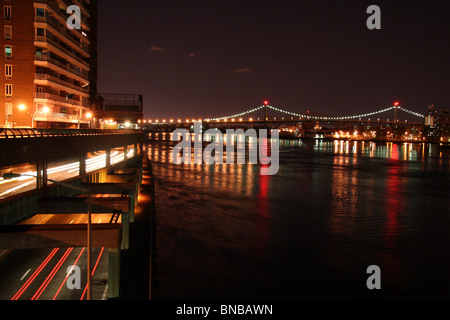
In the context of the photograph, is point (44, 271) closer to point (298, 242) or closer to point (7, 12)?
point (298, 242)

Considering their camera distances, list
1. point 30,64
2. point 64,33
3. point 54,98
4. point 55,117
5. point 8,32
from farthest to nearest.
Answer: point 64,33, point 54,98, point 55,117, point 30,64, point 8,32

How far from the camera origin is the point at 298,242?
19219 mm

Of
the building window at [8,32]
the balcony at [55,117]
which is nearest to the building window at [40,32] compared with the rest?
the building window at [8,32]

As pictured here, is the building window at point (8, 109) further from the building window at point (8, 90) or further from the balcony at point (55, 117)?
the balcony at point (55, 117)

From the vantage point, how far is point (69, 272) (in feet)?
45.5

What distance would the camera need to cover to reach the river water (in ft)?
46.7

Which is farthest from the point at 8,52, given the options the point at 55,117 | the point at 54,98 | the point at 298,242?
the point at 298,242

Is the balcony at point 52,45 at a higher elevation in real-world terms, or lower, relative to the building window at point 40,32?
lower

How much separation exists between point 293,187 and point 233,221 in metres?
14.9

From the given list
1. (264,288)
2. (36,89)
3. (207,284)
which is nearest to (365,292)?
(264,288)

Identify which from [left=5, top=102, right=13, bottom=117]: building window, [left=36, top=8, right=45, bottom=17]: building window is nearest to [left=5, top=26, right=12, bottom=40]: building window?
[left=36, top=8, right=45, bottom=17]: building window

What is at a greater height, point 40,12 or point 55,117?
point 40,12

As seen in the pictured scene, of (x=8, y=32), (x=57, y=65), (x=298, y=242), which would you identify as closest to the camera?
(x=298, y=242)

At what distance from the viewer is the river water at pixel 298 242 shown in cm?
1423
